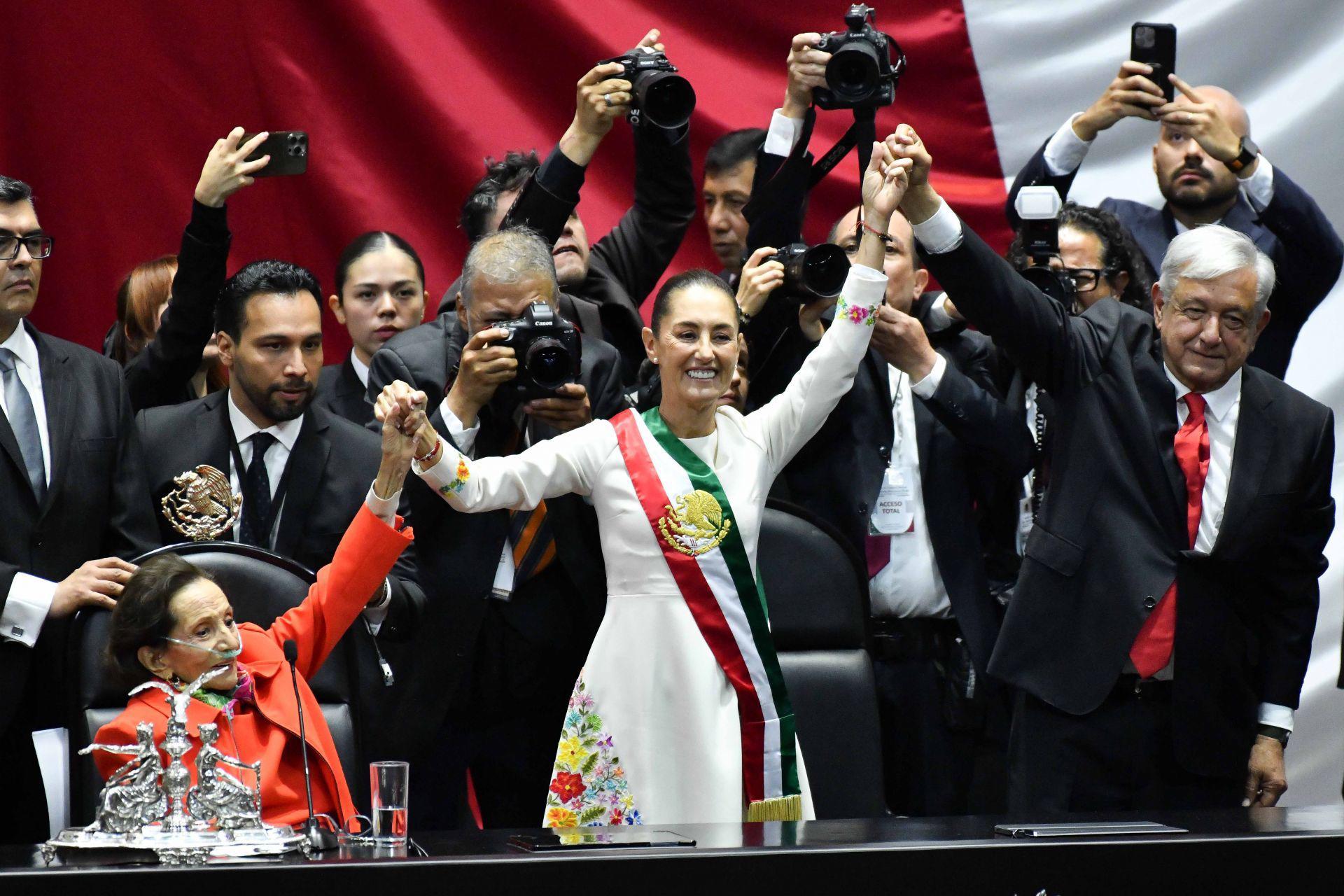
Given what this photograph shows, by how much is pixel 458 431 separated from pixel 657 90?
87 cm

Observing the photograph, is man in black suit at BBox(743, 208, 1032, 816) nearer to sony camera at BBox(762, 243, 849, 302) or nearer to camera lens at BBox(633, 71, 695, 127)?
sony camera at BBox(762, 243, 849, 302)

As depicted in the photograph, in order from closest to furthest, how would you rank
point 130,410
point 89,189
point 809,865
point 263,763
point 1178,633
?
1. point 809,865
2. point 263,763
3. point 1178,633
4. point 130,410
5. point 89,189

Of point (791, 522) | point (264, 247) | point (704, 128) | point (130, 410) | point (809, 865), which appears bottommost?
point (809, 865)

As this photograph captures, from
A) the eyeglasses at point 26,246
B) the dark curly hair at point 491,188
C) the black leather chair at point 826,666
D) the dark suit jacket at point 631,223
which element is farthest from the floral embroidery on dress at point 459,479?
the dark curly hair at point 491,188

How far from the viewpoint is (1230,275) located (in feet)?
9.62

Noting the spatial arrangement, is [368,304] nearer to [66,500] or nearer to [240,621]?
[66,500]

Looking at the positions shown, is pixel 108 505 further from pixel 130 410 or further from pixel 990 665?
pixel 990 665

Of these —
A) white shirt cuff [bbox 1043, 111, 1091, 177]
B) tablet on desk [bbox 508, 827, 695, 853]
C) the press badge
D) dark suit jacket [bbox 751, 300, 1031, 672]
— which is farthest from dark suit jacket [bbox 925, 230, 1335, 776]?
tablet on desk [bbox 508, 827, 695, 853]

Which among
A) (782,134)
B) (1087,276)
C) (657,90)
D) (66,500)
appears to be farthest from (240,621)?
(1087,276)

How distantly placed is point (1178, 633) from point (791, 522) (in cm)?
70

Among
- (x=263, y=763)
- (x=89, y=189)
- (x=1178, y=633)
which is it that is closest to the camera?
(x=263, y=763)

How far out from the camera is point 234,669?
2500 mm

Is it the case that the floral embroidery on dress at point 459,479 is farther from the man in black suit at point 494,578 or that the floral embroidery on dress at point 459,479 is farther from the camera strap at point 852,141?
the camera strap at point 852,141

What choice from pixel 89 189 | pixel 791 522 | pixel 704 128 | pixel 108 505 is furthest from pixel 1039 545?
pixel 89 189
